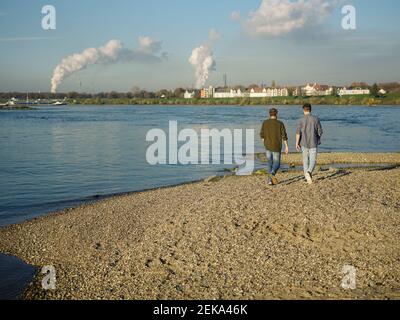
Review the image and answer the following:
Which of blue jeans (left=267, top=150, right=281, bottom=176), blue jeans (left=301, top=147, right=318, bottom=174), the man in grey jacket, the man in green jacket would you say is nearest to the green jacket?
the man in green jacket

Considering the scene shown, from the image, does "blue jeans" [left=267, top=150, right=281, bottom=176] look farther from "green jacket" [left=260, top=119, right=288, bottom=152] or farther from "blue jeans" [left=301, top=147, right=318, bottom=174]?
"blue jeans" [left=301, top=147, right=318, bottom=174]

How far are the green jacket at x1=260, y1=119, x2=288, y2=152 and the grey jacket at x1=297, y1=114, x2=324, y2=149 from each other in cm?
53

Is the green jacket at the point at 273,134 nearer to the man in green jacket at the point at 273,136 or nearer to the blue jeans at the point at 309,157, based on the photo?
the man in green jacket at the point at 273,136

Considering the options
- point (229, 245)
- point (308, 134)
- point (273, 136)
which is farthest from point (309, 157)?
point (229, 245)

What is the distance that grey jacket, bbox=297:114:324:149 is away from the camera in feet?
42.6

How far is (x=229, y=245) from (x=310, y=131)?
18.0 feet

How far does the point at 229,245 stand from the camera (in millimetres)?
8945

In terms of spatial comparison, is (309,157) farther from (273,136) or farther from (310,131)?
(273,136)

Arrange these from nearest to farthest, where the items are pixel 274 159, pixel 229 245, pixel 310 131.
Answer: pixel 229 245
pixel 310 131
pixel 274 159

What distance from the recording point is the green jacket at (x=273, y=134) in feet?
44.3

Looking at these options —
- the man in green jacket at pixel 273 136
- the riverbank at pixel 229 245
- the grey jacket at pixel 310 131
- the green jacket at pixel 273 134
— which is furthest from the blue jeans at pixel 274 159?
the grey jacket at pixel 310 131

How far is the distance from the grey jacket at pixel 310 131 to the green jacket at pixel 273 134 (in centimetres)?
53
